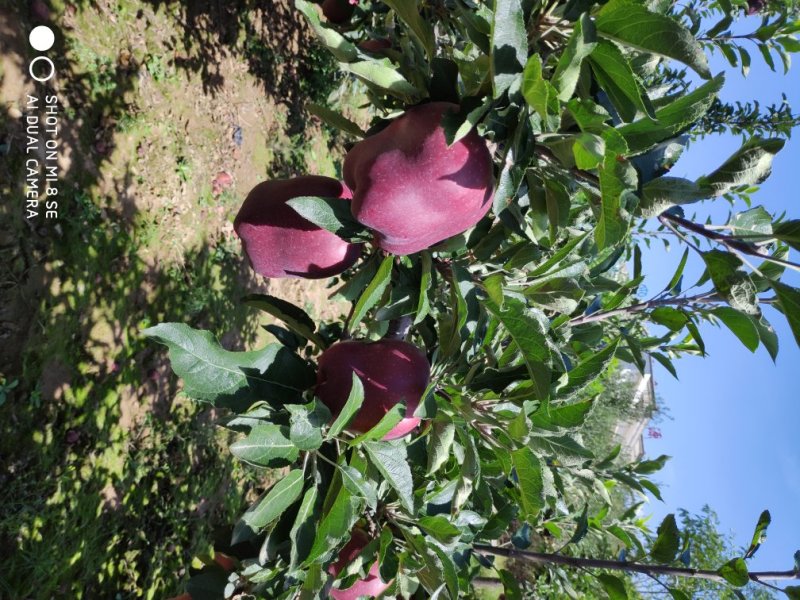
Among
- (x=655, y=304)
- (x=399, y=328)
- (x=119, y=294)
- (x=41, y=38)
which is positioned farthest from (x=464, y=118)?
(x=41, y=38)

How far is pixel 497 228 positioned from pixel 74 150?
10.5 feet

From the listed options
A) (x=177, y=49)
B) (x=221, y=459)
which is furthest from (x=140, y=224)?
(x=221, y=459)

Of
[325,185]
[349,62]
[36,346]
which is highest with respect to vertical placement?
[349,62]

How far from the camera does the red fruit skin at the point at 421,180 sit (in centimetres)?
101

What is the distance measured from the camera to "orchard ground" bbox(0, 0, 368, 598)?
2938 millimetres

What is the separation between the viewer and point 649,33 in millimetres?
833

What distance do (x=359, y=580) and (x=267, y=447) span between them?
0.68m

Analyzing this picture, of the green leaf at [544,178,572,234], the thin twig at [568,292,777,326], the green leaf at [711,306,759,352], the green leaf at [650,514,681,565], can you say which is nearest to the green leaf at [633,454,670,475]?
the green leaf at [650,514,681,565]

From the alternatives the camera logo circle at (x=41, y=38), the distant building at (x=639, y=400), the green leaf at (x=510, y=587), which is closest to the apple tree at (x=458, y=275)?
the green leaf at (x=510, y=587)

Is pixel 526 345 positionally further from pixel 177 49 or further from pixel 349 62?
pixel 177 49

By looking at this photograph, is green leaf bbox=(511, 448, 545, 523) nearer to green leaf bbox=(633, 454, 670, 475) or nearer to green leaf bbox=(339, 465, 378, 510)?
green leaf bbox=(339, 465, 378, 510)

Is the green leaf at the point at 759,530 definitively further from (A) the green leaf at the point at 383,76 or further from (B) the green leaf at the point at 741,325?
(A) the green leaf at the point at 383,76

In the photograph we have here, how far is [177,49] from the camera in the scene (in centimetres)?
419

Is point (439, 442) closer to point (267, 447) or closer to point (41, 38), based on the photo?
point (267, 447)
